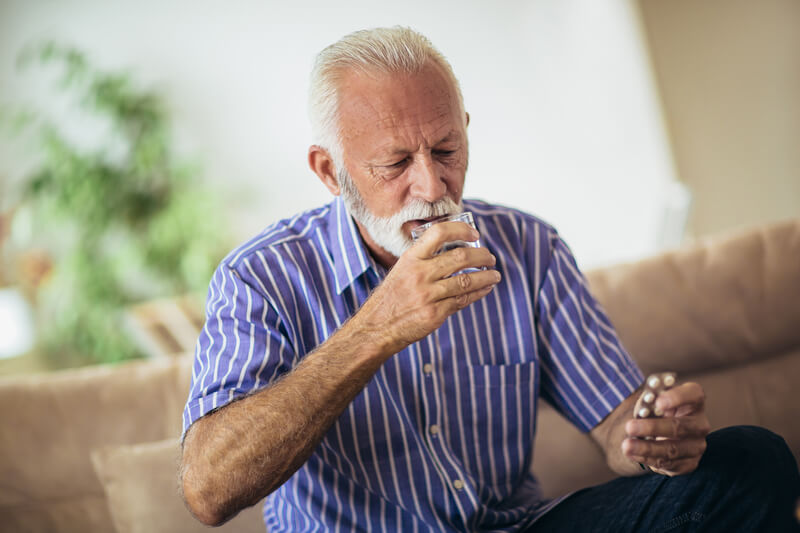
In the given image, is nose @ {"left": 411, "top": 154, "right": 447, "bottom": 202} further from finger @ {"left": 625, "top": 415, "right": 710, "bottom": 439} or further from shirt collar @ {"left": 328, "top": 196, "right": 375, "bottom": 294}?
finger @ {"left": 625, "top": 415, "right": 710, "bottom": 439}

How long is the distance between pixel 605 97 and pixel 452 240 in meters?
3.19

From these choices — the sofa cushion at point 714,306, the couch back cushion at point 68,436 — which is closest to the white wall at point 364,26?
the sofa cushion at point 714,306

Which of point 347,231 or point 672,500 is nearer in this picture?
point 672,500

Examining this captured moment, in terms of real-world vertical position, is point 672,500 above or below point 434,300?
below

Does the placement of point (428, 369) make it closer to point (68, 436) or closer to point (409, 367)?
point (409, 367)

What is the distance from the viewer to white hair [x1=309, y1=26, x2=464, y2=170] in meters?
1.21

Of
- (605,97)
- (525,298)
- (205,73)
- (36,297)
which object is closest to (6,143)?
(36,297)

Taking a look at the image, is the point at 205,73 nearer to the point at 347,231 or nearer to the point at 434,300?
the point at 347,231

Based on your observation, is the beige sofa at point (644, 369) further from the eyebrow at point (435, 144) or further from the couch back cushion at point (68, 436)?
the eyebrow at point (435, 144)

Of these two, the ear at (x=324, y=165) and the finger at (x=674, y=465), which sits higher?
the ear at (x=324, y=165)

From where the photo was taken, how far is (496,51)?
13.2ft

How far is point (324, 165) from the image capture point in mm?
1301

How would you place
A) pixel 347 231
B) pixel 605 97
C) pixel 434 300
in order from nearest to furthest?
pixel 434 300, pixel 347 231, pixel 605 97

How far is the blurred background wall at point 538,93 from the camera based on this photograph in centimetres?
377
